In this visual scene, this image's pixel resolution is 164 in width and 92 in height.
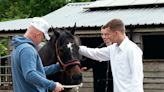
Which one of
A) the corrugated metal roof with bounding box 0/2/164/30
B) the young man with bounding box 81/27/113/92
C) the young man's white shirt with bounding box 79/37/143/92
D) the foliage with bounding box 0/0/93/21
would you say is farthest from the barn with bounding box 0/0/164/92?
the foliage with bounding box 0/0/93/21

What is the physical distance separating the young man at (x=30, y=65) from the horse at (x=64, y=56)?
1.24 m

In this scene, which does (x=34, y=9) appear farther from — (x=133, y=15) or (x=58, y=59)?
(x=58, y=59)

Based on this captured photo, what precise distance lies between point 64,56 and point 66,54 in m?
0.05

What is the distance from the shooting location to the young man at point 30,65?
529 centimetres

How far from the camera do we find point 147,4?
14641mm

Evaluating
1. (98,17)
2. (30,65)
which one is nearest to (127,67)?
(30,65)

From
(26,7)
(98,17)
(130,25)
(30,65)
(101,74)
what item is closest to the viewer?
(30,65)

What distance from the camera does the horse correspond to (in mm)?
6820

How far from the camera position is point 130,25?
12820 mm

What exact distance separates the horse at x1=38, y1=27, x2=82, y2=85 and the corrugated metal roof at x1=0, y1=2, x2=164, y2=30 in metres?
5.68

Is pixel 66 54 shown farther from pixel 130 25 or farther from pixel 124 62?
pixel 130 25

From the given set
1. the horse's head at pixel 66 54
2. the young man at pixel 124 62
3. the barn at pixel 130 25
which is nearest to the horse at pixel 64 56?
the horse's head at pixel 66 54

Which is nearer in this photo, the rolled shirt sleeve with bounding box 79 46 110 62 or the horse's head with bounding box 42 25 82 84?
the rolled shirt sleeve with bounding box 79 46 110 62

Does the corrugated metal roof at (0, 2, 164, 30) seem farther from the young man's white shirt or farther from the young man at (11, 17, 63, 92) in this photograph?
the young man at (11, 17, 63, 92)
